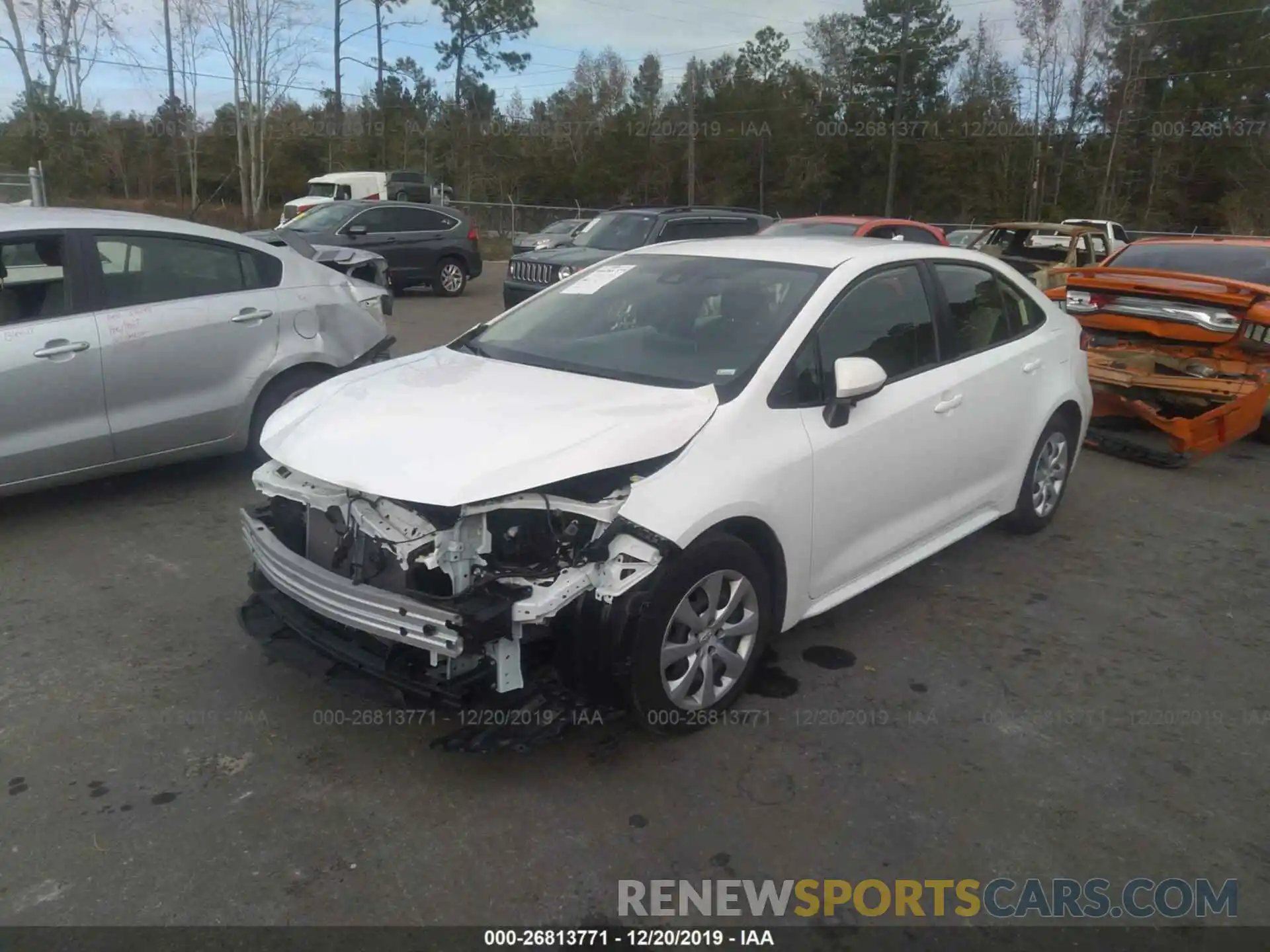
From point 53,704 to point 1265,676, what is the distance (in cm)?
474

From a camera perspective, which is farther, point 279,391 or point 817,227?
point 817,227

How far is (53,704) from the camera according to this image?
12.1 feet

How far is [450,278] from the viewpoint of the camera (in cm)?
1783

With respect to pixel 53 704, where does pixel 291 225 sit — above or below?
above

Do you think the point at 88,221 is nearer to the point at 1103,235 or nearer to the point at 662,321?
the point at 662,321

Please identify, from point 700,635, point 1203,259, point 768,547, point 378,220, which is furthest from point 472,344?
point 378,220

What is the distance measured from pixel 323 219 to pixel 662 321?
13.9 meters

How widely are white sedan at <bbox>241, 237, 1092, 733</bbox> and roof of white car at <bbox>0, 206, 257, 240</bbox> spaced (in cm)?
224

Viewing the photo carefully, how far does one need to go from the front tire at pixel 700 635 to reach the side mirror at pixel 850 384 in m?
0.71

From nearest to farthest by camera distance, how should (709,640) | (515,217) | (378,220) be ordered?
(709,640), (378,220), (515,217)

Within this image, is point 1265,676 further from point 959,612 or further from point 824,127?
point 824,127

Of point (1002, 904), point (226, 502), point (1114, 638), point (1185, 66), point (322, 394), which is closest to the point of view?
point (1002, 904)

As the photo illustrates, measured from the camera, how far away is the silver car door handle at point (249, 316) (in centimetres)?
588

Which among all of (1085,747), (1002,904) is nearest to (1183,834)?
(1085,747)
